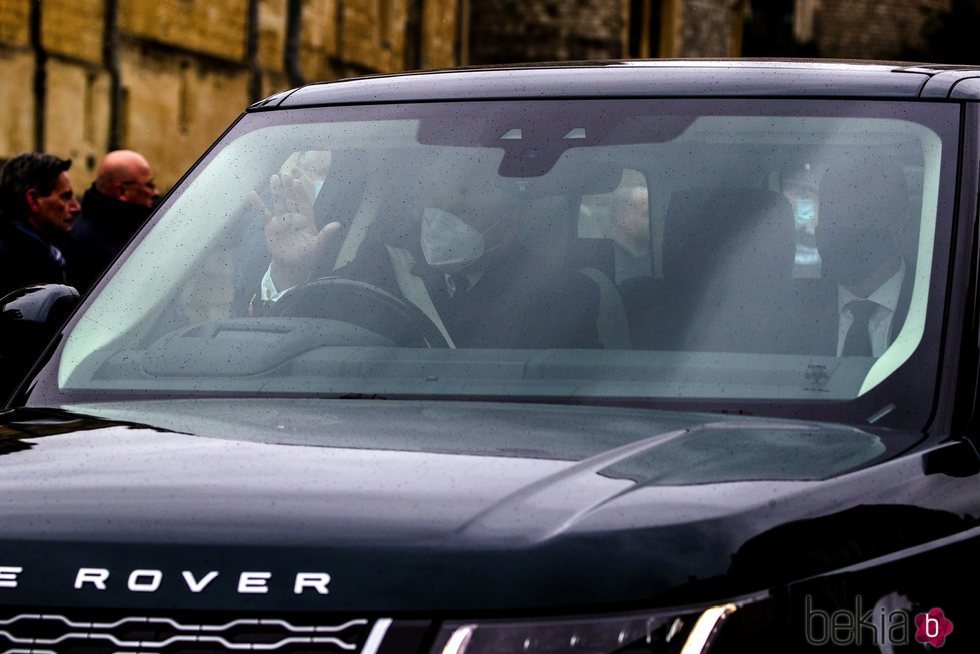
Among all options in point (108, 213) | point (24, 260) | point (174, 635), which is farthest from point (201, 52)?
point (174, 635)

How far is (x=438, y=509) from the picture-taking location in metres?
2.44

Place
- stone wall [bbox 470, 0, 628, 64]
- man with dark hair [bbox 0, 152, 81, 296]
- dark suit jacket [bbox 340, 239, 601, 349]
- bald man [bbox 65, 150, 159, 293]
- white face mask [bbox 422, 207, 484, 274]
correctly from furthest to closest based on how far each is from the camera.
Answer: stone wall [bbox 470, 0, 628, 64], bald man [bbox 65, 150, 159, 293], man with dark hair [bbox 0, 152, 81, 296], white face mask [bbox 422, 207, 484, 274], dark suit jacket [bbox 340, 239, 601, 349]

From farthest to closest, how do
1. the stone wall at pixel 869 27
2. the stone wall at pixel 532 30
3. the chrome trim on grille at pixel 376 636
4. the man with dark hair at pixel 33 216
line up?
the stone wall at pixel 869 27
the stone wall at pixel 532 30
the man with dark hair at pixel 33 216
the chrome trim on grille at pixel 376 636

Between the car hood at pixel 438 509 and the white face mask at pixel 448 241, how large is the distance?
2.43 feet

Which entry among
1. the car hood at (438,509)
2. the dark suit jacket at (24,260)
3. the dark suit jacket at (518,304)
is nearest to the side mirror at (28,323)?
the dark suit jacket at (518,304)

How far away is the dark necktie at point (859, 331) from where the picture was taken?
10.9 feet

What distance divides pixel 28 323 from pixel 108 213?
311 inches

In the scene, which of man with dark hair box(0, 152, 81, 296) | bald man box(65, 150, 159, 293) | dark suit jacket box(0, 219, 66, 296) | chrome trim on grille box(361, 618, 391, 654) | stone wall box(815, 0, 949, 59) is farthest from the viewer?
stone wall box(815, 0, 949, 59)

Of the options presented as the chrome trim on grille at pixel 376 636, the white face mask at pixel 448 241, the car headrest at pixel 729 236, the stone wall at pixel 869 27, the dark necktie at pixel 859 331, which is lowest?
the stone wall at pixel 869 27

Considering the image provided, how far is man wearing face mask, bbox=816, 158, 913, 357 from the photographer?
11.0 ft

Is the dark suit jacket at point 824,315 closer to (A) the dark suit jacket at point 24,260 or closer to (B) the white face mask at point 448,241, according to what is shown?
(B) the white face mask at point 448,241

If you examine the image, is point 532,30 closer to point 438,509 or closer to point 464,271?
point 464,271

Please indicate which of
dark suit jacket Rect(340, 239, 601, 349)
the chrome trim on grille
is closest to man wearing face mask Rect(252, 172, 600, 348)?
dark suit jacket Rect(340, 239, 601, 349)

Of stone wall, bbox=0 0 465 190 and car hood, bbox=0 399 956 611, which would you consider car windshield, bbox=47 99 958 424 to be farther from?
stone wall, bbox=0 0 465 190
